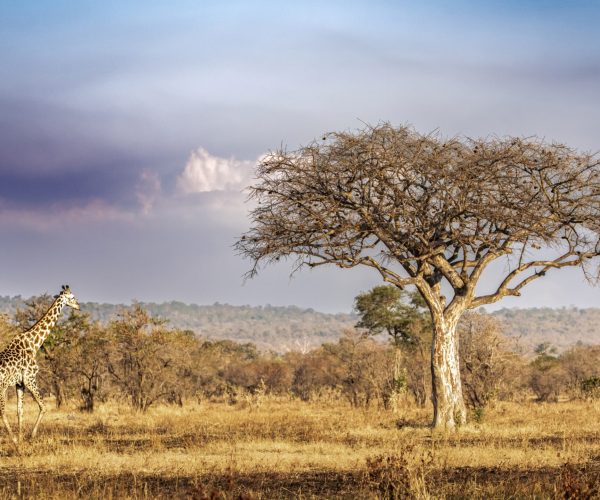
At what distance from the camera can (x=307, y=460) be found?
15.5 m

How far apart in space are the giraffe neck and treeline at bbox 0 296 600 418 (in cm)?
1205

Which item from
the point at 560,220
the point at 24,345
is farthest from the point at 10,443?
the point at 560,220

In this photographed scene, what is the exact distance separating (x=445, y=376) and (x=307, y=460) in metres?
8.22

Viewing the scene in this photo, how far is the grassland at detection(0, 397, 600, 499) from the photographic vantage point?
11.6m

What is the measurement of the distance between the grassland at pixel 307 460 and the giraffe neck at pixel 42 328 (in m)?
2.63

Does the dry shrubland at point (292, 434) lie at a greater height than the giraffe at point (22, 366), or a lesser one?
lesser

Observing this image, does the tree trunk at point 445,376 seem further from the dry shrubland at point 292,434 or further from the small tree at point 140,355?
the small tree at point 140,355

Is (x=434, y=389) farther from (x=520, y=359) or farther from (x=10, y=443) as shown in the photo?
(x=520, y=359)

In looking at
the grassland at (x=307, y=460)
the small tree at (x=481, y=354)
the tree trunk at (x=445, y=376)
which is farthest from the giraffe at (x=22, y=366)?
the small tree at (x=481, y=354)

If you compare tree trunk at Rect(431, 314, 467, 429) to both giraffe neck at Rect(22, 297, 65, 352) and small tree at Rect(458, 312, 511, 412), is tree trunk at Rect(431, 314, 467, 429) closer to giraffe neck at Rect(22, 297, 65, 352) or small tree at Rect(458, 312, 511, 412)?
small tree at Rect(458, 312, 511, 412)

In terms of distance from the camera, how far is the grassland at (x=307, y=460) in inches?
456

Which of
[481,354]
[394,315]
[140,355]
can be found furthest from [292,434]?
[394,315]

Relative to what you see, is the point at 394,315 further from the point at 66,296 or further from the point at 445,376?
the point at 66,296

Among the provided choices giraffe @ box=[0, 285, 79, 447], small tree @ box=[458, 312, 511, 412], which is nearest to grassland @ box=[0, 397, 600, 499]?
giraffe @ box=[0, 285, 79, 447]
